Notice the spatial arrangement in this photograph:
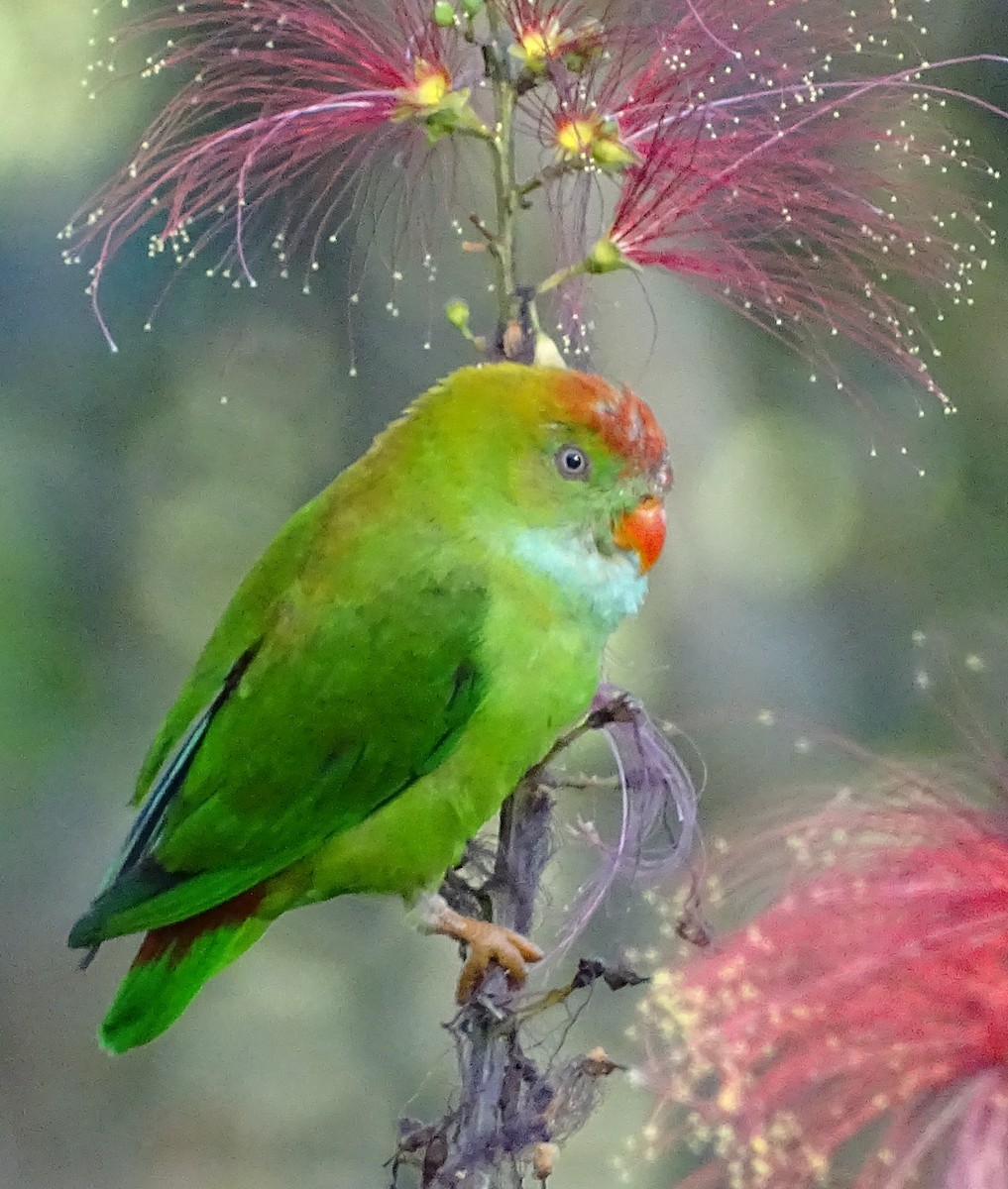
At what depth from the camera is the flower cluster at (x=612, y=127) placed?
1.67 feet

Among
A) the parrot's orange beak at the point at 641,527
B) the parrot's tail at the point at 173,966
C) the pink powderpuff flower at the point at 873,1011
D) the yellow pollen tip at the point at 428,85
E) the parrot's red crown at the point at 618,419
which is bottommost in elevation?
the pink powderpuff flower at the point at 873,1011

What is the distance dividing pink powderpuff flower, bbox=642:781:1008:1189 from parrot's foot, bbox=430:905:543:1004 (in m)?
0.13

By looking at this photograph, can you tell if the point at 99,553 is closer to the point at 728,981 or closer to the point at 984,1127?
the point at 728,981

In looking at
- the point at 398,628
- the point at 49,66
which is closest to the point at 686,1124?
the point at 398,628

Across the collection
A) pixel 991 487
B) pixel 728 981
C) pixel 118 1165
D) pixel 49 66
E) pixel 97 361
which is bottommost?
pixel 118 1165

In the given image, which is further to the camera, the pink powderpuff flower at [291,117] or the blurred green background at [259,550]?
the blurred green background at [259,550]

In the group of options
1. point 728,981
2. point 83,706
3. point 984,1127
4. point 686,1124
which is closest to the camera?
point 984,1127

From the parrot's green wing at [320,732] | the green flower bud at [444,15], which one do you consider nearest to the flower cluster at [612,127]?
the green flower bud at [444,15]

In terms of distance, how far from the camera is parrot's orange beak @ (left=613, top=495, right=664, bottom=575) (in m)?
0.52

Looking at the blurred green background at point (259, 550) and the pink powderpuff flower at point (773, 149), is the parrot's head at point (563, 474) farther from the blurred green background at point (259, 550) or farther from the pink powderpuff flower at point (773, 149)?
the blurred green background at point (259, 550)

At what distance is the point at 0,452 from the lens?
817 mm

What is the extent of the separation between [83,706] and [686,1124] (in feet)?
1.53

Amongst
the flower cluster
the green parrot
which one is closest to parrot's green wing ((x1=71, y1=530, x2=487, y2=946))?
the green parrot

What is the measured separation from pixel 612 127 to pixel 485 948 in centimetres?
34
